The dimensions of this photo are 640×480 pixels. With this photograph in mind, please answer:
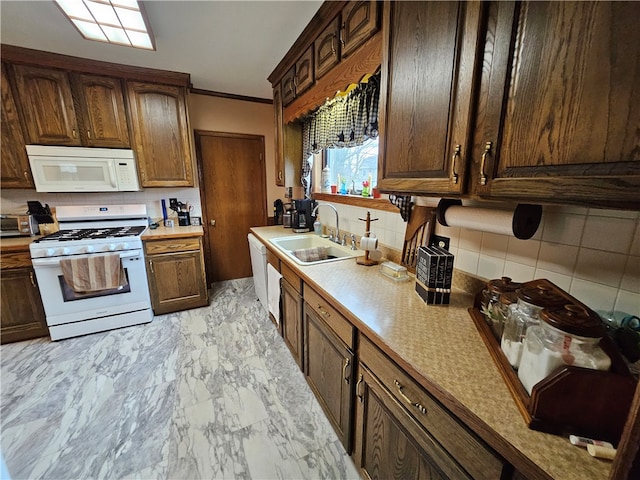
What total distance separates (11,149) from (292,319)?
2.91m

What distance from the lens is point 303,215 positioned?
104 inches

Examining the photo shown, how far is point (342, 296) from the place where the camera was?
1.19 meters

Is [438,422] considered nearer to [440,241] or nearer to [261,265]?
[440,241]

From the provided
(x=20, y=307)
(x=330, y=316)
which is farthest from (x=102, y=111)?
(x=330, y=316)

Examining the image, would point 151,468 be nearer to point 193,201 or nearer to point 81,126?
point 193,201

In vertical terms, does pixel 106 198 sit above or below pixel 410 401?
above

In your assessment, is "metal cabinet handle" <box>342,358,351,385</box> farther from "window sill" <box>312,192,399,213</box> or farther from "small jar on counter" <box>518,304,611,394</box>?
"window sill" <box>312,192,399,213</box>

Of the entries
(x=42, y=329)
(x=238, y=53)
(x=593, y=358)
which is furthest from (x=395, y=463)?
(x=42, y=329)

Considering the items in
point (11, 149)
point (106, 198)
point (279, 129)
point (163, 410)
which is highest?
point (279, 129)

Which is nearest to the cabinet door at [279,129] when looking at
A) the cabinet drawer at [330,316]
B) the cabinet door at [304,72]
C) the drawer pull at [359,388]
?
the cabinet door at [304,72]

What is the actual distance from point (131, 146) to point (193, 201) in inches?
33.2

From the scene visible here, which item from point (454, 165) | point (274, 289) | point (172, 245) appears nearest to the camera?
point (454, 165)

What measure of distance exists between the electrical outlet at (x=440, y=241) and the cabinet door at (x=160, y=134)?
8.53ft

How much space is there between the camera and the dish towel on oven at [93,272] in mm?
2180
